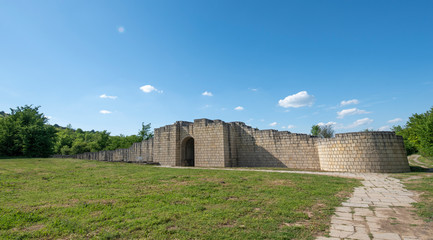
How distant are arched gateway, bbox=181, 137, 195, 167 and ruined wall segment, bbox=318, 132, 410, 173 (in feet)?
46.6

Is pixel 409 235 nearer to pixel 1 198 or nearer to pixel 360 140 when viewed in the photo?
pixel 1 198

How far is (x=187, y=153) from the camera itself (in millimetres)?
23656

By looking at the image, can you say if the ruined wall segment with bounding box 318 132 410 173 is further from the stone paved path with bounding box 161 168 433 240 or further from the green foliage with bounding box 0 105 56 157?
the green foliage with bounding box 0 105 56 157

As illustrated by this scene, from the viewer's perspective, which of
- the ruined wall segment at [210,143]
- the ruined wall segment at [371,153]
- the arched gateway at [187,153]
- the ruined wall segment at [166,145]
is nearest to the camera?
the ruined wall segment at [371,153]

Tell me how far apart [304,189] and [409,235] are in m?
3.92

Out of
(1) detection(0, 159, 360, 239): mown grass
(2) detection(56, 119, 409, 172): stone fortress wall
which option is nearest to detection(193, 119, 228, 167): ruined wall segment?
(2) detection(56, 119, 409, 172): stone fortress wall

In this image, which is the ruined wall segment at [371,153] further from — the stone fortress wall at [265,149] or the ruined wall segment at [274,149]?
the ruined wall segment at [274,149]

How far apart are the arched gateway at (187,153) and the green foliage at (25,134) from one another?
15589 mm

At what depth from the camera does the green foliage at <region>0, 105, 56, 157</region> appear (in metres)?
22.3

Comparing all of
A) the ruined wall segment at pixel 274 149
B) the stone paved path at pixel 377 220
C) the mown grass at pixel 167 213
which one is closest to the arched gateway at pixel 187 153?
the ruined wall segment at pixel 274 149

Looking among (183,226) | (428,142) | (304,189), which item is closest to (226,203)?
(183,226)

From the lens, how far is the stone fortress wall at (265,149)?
13.5 m

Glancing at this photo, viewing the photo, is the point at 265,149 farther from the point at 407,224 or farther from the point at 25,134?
the point at 25,134

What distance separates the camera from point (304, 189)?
7457 millimetres
